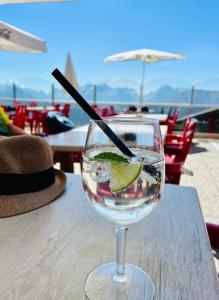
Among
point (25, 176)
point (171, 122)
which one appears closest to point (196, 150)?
point (171, 122)

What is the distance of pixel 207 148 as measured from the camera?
7016 millimetres

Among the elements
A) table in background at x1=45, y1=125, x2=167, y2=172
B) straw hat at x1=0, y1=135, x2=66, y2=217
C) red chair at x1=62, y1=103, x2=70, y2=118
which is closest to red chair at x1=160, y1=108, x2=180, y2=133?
→ table in background at x1=45, y1=125, x2=167, y2=172

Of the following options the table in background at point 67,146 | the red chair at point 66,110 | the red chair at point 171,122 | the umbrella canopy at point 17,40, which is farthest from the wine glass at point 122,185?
the red chair at point 66,110

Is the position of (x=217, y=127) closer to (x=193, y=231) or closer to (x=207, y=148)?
(x=207, y=148)

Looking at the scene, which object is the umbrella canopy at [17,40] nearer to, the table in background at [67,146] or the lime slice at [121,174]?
the table in background at [67,146]

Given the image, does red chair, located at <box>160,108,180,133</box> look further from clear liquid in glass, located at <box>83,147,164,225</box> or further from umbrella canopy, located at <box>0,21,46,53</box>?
clear liquid in glass, located at <box>83,147,164,225</box>

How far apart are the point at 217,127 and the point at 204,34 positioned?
18229mm

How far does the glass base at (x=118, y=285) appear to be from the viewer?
1.47 ft

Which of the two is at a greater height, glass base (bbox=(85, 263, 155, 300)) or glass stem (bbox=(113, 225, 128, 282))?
glass stem (bbox=(113, 225, 128, 282))

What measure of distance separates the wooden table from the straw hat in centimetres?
3

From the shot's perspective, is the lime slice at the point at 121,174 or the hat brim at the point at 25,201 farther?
the hat brim at the point at 25,201

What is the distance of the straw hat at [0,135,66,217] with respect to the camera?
2.42 feet

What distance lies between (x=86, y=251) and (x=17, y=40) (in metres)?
4.52

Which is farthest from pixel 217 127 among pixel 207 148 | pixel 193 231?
pixel 193 231
